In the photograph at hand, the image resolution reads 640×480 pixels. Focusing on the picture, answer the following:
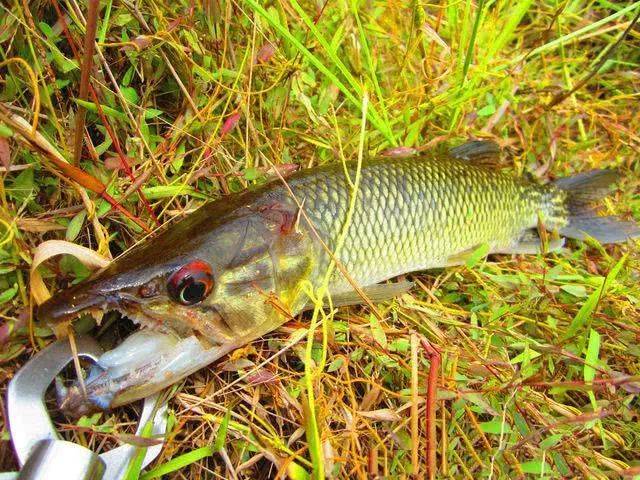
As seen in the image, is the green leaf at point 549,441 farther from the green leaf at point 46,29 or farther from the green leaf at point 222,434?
the green leaf at point 46,29

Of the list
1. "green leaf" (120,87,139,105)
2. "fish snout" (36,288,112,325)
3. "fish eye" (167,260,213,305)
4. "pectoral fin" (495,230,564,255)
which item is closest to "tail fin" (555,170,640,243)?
"pectoral fin" (495,230,564,255)

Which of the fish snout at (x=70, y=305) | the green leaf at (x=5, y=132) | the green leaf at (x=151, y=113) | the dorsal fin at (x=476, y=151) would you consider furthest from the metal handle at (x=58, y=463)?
the dorsal fin at (x=476, y=151)

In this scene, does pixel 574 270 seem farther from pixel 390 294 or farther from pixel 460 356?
pixel 390 294

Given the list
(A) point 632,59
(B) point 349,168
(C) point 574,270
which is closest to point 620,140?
(A) point 632,59

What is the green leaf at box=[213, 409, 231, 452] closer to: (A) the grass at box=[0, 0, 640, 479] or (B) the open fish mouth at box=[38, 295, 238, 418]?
(A) the grass at box=[0, 0, 640, 479]

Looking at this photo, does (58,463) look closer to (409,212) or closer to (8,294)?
(8,294)

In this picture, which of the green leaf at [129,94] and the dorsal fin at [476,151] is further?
the dorsal fin at [476,151]

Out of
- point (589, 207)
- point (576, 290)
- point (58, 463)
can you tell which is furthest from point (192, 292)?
point (589, 207)
